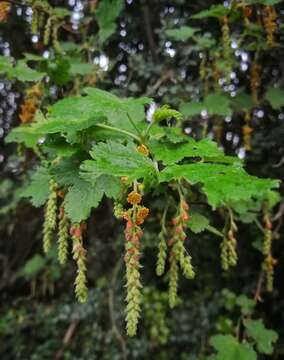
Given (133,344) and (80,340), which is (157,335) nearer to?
(133,344)

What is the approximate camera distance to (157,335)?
323 centimetres

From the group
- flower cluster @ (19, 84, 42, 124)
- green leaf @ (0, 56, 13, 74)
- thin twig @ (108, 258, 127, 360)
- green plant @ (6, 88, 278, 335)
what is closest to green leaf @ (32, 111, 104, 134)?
green plant @ (6, 88, 278, 335)

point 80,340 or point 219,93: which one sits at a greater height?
point 219,93

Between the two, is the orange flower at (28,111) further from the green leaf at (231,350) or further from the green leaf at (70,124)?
the green leaf at (231,350)

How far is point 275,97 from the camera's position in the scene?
246 centimetres

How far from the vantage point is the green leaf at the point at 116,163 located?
100 cm

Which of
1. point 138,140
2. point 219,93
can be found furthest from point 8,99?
point 138,140

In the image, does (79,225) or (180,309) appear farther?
(180,309)

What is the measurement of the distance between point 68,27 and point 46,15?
28 centimetres

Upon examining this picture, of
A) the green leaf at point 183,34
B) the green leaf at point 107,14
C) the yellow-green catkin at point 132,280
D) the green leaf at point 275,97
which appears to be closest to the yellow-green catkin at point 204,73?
the green leaf at point 183,34

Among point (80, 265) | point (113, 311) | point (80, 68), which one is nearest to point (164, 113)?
point (80, 265)

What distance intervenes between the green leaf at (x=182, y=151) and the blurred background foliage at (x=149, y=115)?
39.5 inches

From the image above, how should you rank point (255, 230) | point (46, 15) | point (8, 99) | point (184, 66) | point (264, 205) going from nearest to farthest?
point (264, 205) → point (46, 15) → point (255, 230) → point (184, 66) → point (8, 99)

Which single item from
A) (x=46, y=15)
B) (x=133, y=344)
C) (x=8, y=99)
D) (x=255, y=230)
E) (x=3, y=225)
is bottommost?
(x=133, y=344)
